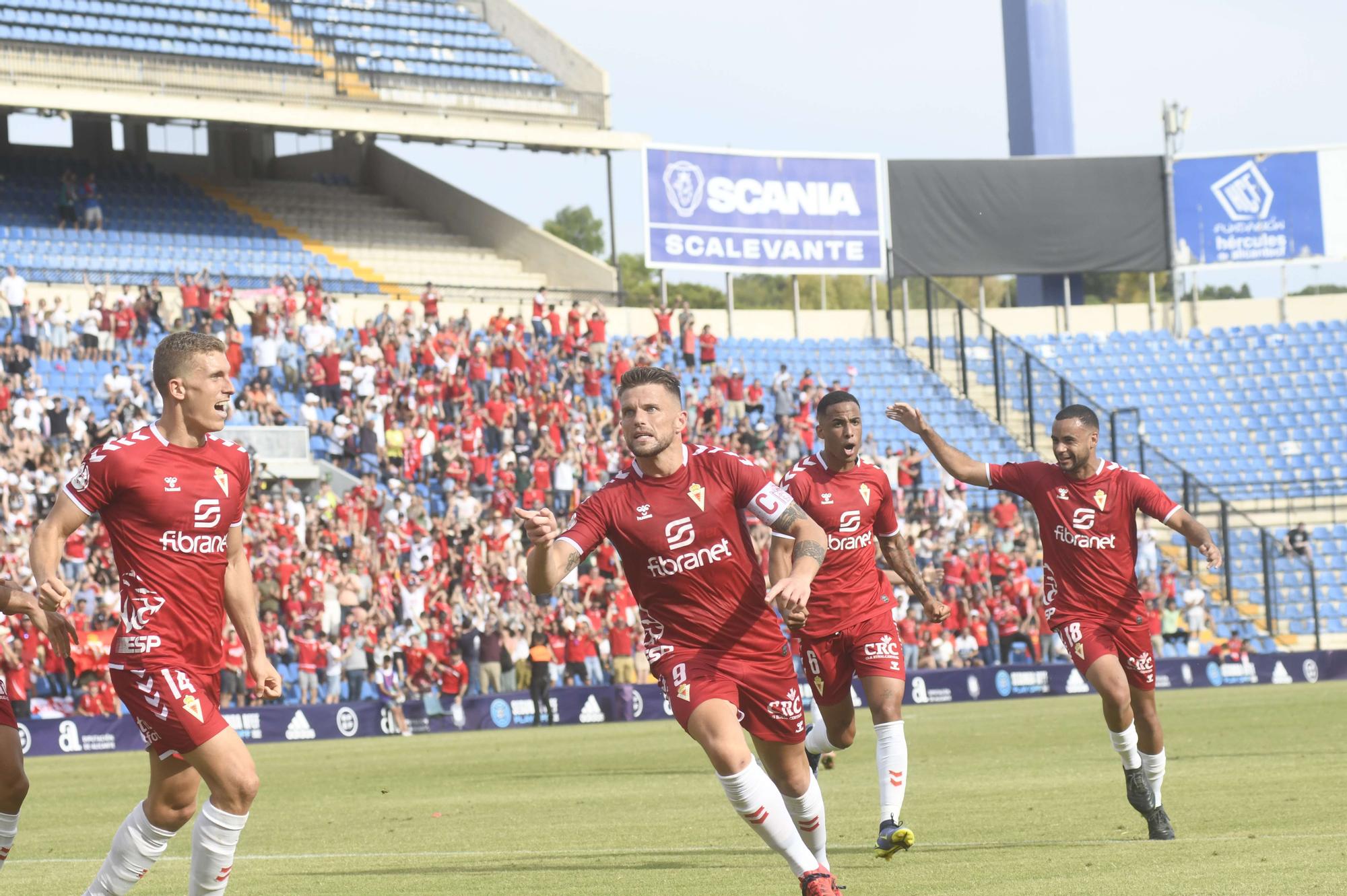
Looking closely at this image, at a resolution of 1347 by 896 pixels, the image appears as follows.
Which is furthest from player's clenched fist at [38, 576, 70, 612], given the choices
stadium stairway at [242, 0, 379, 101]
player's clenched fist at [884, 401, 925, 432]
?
stadium stairway at [242, 0, 379, 101]

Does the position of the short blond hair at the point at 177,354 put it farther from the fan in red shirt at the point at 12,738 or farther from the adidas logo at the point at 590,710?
the adidas logo at the point at 590,710

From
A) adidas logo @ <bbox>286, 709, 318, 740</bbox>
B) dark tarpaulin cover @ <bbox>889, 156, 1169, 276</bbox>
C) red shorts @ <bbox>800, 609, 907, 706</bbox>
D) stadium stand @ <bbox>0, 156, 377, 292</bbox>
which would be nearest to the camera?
red shorts @ <bbox>800, 609, 907, 706</bbox>

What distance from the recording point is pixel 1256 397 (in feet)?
159

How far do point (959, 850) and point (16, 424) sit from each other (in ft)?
78.3

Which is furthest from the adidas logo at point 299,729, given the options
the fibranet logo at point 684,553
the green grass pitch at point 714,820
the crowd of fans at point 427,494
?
the fibranet logo at point 684,553

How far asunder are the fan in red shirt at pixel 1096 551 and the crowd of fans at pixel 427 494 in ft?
56.4

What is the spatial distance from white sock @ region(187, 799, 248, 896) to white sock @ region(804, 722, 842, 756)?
18.4ft

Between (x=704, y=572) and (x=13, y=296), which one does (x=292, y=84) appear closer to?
(x=13, y=296)

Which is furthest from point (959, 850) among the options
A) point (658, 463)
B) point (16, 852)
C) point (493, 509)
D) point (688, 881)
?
point (493, 509)

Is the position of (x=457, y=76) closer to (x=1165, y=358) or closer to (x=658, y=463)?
(x=1165, y=358)

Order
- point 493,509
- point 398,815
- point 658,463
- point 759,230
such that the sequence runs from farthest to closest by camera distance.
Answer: point 759,230
point 493,509
point 398,815
point 658,463

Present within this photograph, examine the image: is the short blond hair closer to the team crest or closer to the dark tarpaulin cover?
the team crest

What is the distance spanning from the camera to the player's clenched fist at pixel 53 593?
307 inches

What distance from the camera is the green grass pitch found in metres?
9.92
